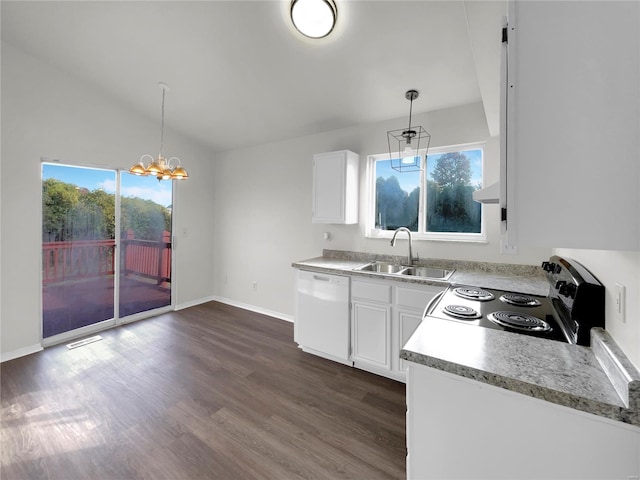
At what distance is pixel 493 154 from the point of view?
265cm

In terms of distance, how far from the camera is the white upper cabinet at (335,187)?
3170 millimetres

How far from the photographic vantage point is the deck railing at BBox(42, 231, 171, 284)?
3.21 metres

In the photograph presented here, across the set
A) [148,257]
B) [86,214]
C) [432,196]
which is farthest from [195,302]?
[432,196]

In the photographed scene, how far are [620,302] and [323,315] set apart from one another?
2192mm

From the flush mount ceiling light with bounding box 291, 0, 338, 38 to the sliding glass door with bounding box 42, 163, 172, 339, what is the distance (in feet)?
9.92

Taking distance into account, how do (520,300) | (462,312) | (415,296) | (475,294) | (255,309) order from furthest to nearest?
1. (255,309)
2. (415,296)
3. (475,294)
4. (520,300)
5. (462,312)

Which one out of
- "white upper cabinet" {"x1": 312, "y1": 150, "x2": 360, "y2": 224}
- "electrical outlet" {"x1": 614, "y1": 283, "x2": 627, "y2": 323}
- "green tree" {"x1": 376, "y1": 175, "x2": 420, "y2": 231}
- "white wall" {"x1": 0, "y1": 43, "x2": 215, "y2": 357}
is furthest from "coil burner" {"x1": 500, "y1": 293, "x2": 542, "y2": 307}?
"white wall" {"x1": 0, "y1": 43, "x2": 215, "y2": 357}

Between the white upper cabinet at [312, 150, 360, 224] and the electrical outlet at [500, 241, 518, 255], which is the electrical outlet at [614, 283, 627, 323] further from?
the white upper cabinet at [312, 150, 360, 224]

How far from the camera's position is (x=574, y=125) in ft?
2.78

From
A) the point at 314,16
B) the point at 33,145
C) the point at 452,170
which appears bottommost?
the point at 452,170

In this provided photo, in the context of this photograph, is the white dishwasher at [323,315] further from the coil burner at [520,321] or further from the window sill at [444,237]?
the coil burner at [520,321]

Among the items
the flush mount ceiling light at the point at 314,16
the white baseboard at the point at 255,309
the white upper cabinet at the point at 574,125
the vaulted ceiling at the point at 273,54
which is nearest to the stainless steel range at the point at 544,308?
the white upper cabinet at the point at 574,125

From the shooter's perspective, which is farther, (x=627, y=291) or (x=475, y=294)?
(x=475, y=294)

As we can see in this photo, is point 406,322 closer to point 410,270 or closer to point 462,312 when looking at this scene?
point 410,270
